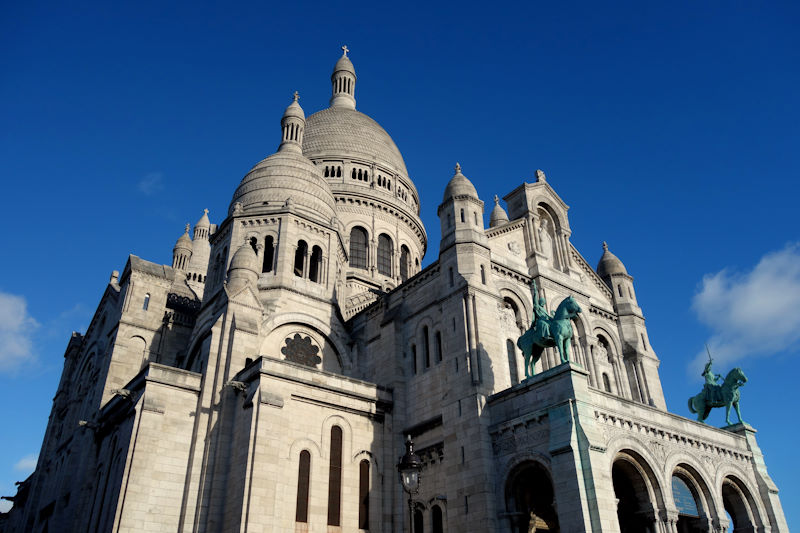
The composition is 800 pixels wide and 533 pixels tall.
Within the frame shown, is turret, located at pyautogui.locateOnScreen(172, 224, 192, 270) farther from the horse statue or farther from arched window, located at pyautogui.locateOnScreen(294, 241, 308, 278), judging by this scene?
the horse statue

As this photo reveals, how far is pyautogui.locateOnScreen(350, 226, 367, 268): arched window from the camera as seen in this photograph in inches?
1944

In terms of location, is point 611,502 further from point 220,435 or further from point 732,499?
point 220,435

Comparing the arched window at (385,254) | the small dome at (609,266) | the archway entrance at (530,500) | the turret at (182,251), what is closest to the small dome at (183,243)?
the turret at (182,251)

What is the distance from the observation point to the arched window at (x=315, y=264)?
123ft

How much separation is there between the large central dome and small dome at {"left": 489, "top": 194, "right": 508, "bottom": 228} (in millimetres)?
12457

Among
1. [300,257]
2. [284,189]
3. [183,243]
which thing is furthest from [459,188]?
[183,243]

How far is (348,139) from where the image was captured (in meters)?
55.4

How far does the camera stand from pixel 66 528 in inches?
1235

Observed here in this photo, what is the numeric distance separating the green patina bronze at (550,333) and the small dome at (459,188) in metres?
8.39

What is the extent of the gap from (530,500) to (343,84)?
52004mm

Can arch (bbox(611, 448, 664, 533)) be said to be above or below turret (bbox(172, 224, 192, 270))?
below

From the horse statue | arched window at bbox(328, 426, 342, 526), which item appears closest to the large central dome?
arched window at bbox(328, 426, 342, 526)

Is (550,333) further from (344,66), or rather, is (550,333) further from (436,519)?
(344,66)

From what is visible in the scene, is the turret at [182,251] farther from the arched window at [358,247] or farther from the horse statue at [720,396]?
the horse statue at [720,396]
